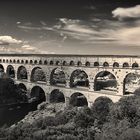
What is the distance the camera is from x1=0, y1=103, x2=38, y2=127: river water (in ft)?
115

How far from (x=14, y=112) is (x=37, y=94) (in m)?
7.83

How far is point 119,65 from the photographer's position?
108 feet

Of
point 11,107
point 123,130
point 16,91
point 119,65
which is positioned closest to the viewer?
point 123,130

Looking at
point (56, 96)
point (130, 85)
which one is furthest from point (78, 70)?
point (130, 85)

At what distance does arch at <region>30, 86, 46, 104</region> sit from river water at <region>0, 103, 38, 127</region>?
2027 mm

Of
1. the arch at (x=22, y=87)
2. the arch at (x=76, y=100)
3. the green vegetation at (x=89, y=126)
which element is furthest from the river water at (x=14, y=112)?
the green vegetation at (x=89, y=126)

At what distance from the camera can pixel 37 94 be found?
4672 centimetres

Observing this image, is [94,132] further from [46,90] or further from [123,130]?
[46,90]

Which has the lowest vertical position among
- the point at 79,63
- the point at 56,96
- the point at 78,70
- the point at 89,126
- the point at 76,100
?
the point at 89,126

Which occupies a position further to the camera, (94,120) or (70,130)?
(94,120)

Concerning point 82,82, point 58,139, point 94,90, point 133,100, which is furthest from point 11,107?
point 58,139

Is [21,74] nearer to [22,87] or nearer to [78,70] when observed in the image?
[22,87]

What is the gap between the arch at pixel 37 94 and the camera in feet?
151

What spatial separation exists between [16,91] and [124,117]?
26198 mm
